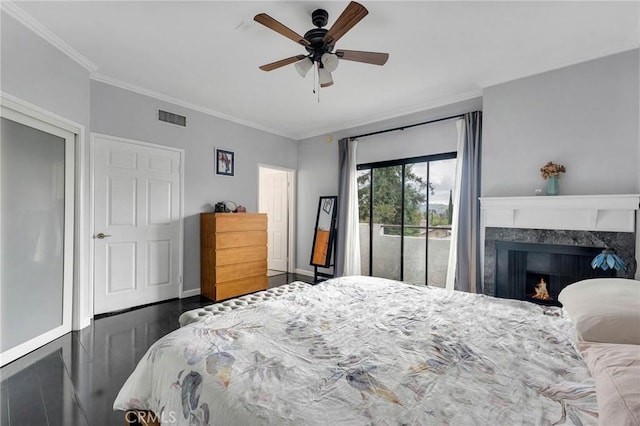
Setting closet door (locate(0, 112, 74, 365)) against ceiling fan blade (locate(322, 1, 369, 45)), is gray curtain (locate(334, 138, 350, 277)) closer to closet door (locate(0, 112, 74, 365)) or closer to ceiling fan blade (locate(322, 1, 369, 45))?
ceiling fan blade (locate(322, 1, 369, 45))

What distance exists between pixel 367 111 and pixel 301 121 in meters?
1.13

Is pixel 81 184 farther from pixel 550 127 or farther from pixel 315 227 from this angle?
pixel 550 127

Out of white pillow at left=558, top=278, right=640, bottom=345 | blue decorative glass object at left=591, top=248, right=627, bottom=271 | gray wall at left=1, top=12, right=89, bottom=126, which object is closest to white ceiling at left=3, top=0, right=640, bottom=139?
gray wall at left=1, top=12, right=89, bottom=126

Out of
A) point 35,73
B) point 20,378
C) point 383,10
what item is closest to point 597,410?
point 383,10

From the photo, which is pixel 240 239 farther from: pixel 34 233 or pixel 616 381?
pixel 616 381

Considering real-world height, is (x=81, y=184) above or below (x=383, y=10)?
below

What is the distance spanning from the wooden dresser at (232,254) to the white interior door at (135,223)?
357mm

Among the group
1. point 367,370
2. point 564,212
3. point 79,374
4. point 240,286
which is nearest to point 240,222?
point 240,286

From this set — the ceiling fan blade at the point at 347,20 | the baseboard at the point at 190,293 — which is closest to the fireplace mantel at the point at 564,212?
the ceiling fan blade at the point at 347,20

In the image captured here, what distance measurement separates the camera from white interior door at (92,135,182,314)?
11.0 ft

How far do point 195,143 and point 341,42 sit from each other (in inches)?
102

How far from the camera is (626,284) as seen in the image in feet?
5.09

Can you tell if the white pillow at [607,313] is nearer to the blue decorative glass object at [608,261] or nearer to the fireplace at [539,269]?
the blue decorative glass object at [608,261]

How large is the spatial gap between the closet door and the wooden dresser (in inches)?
58.6
